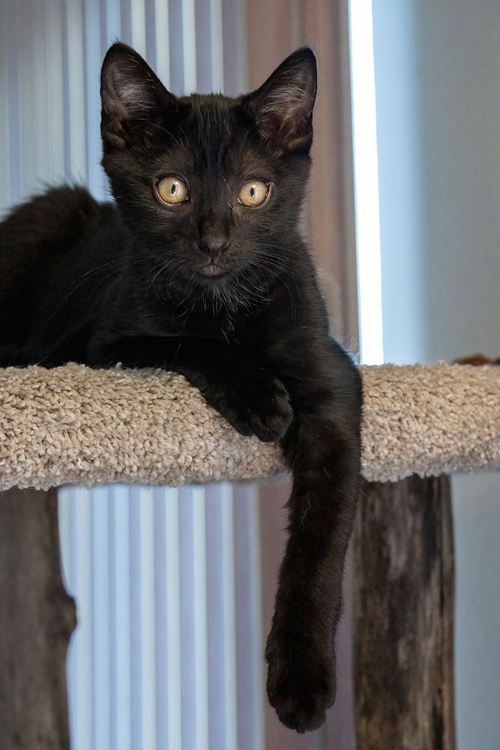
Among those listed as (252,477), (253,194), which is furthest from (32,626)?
(253,194)

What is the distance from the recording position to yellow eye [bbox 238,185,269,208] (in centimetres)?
95

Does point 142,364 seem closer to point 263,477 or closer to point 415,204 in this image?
point 263,477

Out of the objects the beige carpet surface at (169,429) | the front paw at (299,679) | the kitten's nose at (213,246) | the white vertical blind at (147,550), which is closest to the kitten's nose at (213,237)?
the kitten's nose at (213,246)

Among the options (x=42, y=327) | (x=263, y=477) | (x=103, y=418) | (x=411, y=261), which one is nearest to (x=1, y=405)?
(x=103, y=418)

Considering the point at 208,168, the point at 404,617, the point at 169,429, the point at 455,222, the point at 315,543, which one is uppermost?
the point at 455,222

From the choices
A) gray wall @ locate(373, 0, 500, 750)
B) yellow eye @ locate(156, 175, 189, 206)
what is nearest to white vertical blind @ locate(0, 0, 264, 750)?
gray wall @ locate(373, 0, 500, 750)

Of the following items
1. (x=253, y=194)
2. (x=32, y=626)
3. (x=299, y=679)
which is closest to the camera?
(x=299, y=679)

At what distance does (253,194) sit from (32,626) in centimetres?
63

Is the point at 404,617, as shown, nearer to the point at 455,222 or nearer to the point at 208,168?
the point at 208,168

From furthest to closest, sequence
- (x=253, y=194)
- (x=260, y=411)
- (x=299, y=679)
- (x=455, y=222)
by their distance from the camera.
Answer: (x=455, y=222)
(x=253, y=194)
(x=260, y=411)
(x=299, y=679)

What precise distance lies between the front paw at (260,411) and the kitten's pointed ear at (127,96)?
0.36 meters

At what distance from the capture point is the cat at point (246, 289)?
87cm

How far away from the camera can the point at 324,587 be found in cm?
84

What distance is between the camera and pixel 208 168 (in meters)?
0.94
